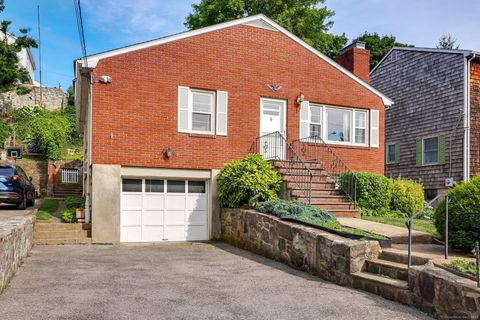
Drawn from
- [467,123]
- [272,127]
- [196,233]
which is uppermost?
[467,123]

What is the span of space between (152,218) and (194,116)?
352cm

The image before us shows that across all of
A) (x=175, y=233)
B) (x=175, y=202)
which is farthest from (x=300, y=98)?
(x=175, y=233)

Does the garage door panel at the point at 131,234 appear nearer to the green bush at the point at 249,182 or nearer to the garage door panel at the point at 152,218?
the garage door panel at the point at 152,218

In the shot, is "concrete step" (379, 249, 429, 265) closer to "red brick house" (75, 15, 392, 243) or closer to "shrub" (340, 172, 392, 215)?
"shrub" (340, 172, 392, 215)

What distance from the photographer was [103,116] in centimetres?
1231

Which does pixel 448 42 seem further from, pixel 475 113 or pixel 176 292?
pixel 176 292

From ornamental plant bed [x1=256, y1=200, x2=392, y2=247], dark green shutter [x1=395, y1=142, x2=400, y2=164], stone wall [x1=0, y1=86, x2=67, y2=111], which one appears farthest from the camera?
stone wall [x1=0, y1=86, x2=67, y2=111]

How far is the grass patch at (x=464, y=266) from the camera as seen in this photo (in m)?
5.41

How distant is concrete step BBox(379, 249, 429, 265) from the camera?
6336 mm

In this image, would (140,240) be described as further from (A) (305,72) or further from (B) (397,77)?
(B) (397,77)

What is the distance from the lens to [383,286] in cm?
605

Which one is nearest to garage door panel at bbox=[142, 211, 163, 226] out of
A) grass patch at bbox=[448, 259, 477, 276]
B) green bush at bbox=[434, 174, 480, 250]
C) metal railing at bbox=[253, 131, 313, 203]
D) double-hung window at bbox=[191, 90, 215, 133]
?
double-hung window at bbox=[191, 90, 215, 133]

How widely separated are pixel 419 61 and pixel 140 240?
15613mm

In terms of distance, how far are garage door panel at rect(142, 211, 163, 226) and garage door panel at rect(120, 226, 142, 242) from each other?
0.98 feet
